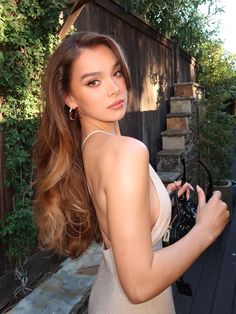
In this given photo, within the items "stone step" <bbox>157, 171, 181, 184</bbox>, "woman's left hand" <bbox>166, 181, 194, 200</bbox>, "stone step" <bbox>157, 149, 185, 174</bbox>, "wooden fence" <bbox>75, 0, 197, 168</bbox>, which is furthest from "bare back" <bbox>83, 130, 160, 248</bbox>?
"stone step" <bbox>157, 149, 185, 174</bbox>

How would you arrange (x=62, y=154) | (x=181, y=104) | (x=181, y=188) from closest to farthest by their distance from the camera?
(x=62, y=154), (x=181, y=188), (x=181, y=104)

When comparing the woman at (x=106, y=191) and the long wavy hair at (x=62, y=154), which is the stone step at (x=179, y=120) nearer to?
the woman at (x=106, y=191)

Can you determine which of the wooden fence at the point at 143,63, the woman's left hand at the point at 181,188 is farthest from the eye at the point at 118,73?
the wooden fence at the point at 143,63

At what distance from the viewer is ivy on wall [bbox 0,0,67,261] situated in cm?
215

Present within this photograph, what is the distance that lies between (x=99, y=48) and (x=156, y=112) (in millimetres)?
4408

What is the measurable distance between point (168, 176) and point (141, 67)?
5.01ft

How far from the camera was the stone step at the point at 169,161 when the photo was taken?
528 centimetres

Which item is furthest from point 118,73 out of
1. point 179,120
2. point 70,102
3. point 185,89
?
point 185,89

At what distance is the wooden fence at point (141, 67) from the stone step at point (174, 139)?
0.09m

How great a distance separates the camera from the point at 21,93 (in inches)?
88.5

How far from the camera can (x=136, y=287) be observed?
0.95m

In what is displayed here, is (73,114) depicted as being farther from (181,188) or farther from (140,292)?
(140,292)

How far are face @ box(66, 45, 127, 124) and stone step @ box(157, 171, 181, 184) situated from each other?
12.3ft

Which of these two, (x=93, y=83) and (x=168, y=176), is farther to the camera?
(x=168, y=176)
